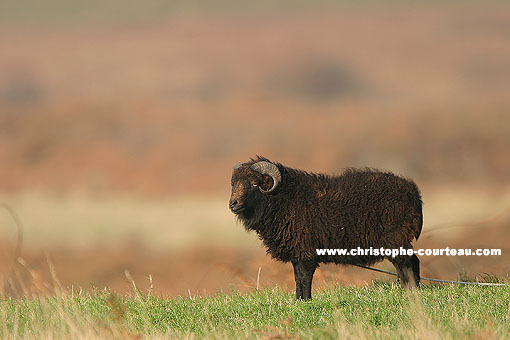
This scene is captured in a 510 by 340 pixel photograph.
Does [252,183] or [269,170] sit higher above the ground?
[269,170]

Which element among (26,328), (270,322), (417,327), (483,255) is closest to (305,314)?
(270,322)

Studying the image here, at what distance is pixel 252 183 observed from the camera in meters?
12.3

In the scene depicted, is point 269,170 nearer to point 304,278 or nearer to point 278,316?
point 304,278

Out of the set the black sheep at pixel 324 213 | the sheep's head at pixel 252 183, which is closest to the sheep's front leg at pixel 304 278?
the black sheep at pixel 324 213

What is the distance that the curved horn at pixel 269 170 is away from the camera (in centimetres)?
1222

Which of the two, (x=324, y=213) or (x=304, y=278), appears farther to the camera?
(x=324, y=213)

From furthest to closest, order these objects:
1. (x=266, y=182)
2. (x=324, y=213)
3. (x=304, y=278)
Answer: (x=266, y=182), (x=324, y=213), (x=304, y=278)

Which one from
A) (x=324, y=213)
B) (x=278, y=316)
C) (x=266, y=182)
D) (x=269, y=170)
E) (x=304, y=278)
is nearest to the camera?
(x=278, y=316)

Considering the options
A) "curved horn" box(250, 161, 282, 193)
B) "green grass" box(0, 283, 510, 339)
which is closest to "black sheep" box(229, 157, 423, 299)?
"curved horn" box(250, 161, 282, 193)

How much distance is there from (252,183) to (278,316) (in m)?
2.65

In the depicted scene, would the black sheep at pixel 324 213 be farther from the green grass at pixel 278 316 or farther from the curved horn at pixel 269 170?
the green grass at pixel 278 316

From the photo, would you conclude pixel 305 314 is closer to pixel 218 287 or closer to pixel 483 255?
pixel 218 287

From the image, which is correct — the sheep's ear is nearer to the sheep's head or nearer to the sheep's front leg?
the sheep's head

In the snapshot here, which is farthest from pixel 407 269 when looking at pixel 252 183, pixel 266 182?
pixel 252 183
